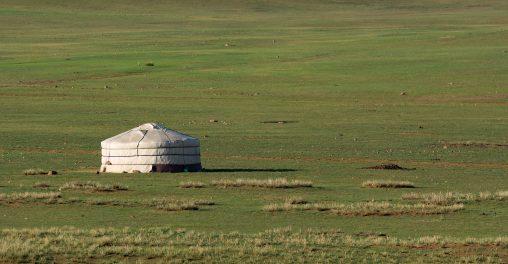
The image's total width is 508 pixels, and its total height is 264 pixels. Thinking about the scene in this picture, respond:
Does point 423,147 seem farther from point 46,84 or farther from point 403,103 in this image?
point 46,84

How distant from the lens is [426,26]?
4414 inches

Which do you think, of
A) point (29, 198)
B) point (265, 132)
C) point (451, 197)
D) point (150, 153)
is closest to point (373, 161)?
point (150, 153)

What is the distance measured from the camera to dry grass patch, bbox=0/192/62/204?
78.8 feet

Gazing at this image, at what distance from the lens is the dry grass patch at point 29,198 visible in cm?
2402

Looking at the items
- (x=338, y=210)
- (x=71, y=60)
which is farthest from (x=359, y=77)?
(x=338, y=210)

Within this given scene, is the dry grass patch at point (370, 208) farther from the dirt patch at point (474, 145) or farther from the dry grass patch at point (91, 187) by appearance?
the dirt patch at point (474, 145)

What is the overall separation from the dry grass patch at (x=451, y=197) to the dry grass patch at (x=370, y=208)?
1.78 feet

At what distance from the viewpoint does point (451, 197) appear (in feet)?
80.7

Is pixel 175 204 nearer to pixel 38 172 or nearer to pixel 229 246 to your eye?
pixel 229 246

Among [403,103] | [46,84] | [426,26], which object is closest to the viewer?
[403,103]

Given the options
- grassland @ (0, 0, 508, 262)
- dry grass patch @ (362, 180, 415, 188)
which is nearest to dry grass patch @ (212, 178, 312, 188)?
grassland @ (0, 0, 508, 262)

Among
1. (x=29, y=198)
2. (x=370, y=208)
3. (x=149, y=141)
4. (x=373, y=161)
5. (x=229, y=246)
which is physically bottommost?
(x=229, y=246)

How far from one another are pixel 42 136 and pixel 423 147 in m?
10.5

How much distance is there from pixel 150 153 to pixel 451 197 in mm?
7863
